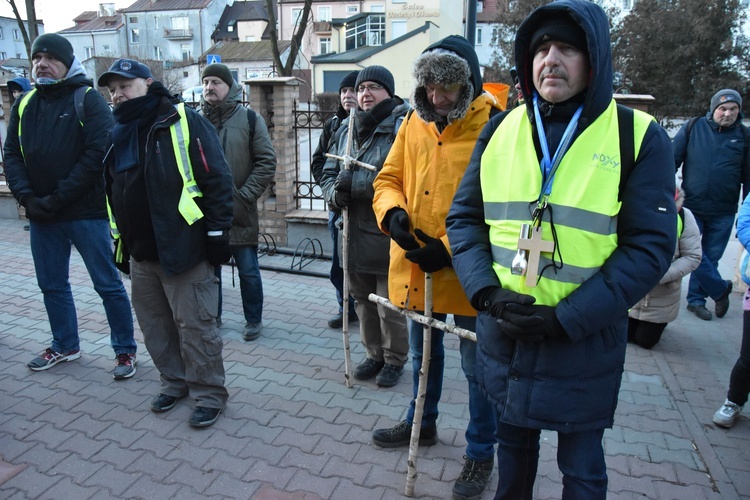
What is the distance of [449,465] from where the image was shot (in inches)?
121

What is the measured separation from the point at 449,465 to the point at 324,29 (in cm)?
5490

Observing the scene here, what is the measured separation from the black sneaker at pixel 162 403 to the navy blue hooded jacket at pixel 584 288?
2.32 metres

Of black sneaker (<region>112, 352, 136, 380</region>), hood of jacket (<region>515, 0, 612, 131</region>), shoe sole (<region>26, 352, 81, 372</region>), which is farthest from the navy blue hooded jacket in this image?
shoe sole (<region>26, 352, 81, 372</region>)

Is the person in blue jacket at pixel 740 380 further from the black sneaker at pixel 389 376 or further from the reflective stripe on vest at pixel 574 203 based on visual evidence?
the black sneaker at pixel 389 376

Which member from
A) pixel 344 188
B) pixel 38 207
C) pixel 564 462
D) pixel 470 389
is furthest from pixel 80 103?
pixel 564 462

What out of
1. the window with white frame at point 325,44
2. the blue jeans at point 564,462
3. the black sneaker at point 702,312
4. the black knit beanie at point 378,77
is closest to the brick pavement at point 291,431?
the black sneaker at point 702,312

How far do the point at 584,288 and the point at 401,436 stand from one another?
1742mm

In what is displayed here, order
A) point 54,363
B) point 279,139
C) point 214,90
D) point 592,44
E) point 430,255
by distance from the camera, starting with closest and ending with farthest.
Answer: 1. point 592,44
2. point 430,255
3. point 54,363
4. point 214,90
5. point 279,139

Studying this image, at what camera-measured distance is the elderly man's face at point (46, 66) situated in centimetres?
387

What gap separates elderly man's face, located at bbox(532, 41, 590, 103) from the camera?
1901mm

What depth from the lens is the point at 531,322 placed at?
186 cm

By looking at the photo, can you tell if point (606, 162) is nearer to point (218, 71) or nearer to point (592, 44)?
point (592, 44)

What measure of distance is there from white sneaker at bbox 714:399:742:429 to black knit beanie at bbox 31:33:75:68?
4.87 meters

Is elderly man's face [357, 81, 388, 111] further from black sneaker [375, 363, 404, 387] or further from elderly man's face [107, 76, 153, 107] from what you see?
black sneaker [375, 363, 404, 387]
